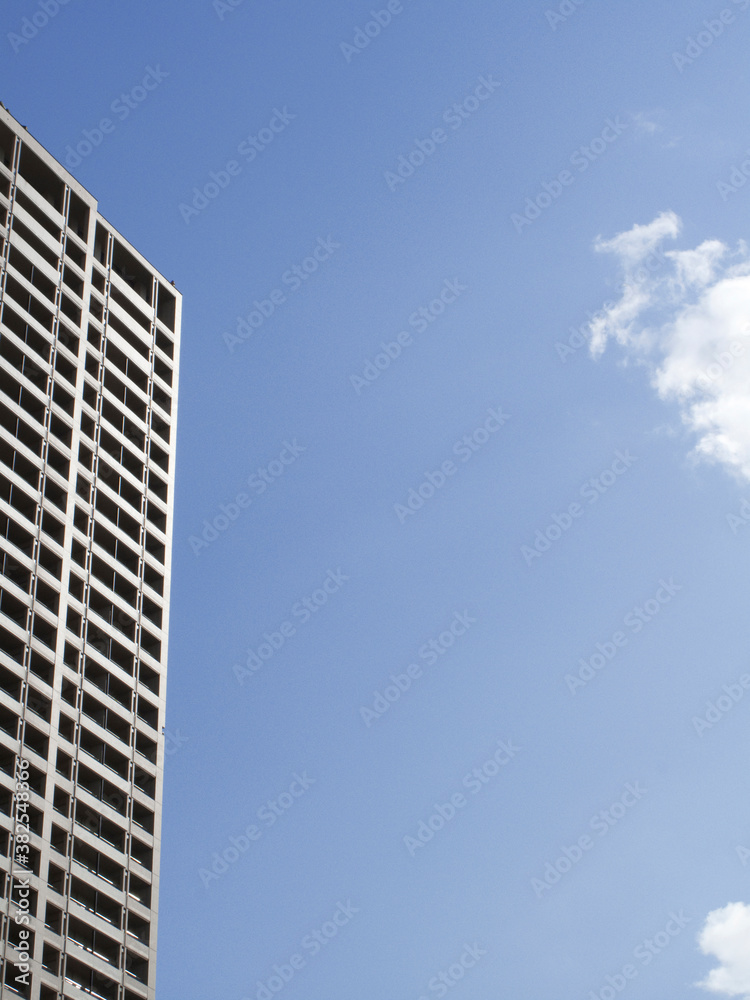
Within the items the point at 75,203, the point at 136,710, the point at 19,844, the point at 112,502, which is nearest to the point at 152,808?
the point at 136,710

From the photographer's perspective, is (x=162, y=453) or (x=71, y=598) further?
(x=162, y=453)

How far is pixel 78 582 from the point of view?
79062mm

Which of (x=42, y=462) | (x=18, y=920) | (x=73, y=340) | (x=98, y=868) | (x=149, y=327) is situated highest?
(x=149, y=327)

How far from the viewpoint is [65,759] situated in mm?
73125

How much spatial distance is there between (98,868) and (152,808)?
597 centimetres

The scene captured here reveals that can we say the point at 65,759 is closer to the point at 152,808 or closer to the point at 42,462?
the point at 152,808

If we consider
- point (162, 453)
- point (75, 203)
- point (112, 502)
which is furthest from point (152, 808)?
point (75, 203)

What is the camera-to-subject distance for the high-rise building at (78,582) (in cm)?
6906

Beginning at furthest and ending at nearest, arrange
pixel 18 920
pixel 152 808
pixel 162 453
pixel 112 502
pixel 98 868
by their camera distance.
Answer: pixel 162 453 → pixel 112 502 → pixel 152 808 → pixel 98 868 → pixel 18 920

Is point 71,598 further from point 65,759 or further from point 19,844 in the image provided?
point 19,844

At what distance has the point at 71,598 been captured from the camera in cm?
7794

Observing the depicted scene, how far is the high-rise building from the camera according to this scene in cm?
6906

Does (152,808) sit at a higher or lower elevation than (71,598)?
lower

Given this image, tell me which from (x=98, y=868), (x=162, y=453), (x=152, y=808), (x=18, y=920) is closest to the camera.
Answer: (x=18, y=920)
